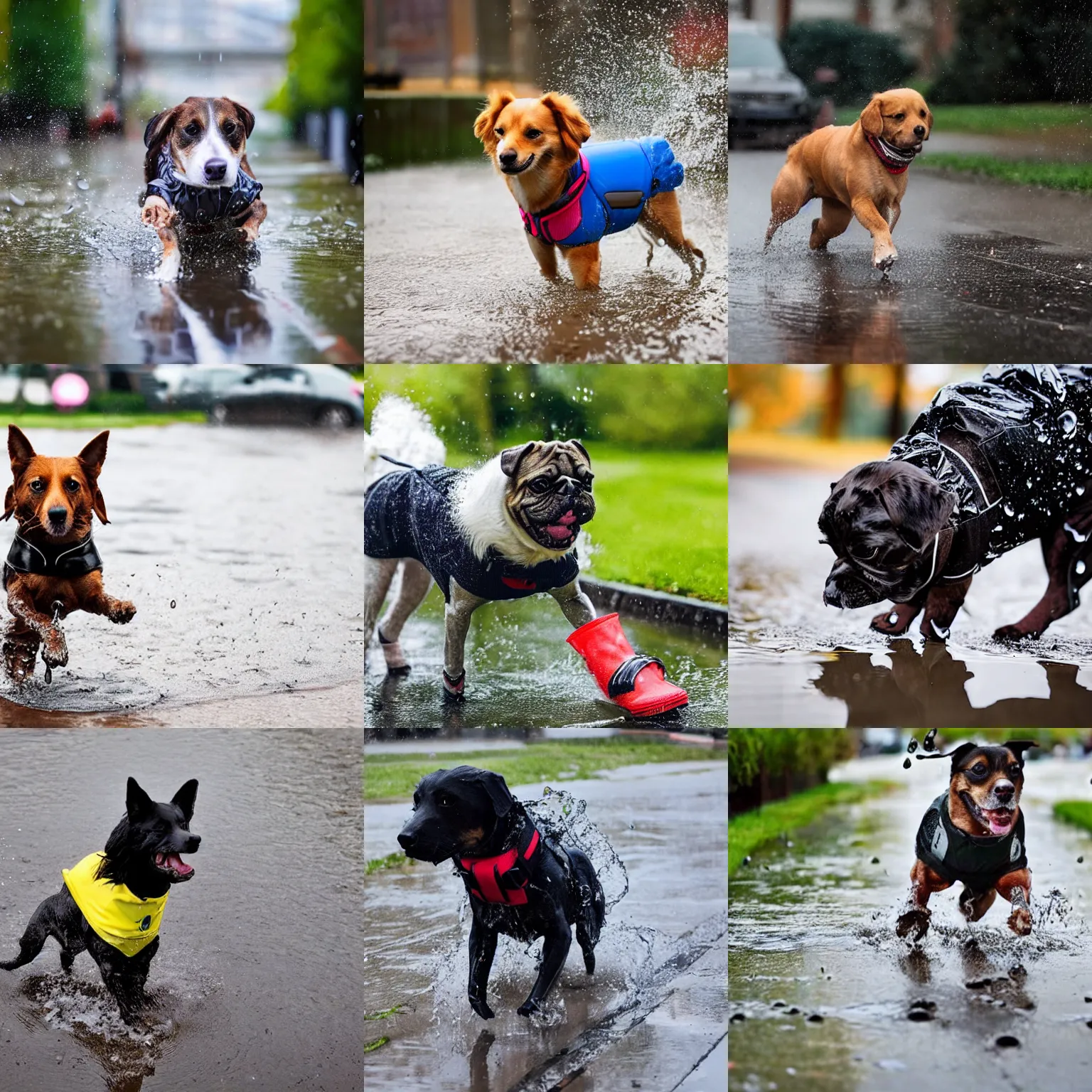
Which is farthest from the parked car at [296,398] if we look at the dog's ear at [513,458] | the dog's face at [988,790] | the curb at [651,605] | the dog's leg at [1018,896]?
the dog's leg at [1018,896]

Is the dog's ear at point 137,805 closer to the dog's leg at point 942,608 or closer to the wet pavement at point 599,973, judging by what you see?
the wet pavement at point 599,973

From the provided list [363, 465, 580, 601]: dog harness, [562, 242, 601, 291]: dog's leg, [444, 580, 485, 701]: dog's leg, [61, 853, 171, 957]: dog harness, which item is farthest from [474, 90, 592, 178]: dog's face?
[61, 853, 171, 957]: dog harness

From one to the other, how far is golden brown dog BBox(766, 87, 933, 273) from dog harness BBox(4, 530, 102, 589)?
2.03 metres

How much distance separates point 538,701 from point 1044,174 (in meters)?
2.00

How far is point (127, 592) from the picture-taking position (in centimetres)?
335

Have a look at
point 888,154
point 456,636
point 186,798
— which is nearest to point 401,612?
point 456,636

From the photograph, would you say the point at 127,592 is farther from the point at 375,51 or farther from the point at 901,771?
the point at 901,771

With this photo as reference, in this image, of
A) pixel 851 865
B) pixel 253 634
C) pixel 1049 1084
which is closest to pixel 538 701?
pixel 253 634

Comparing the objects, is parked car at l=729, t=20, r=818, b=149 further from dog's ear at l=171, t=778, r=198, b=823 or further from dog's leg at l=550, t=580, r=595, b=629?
dog's ear at l=171, t=778, r=198, b=823

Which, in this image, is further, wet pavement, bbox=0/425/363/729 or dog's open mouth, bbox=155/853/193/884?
wet pavement, bbox=0/425/363/729

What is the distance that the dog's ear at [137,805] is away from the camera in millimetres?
3020

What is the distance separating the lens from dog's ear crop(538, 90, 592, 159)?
3037mm

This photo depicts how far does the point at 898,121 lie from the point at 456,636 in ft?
5.73

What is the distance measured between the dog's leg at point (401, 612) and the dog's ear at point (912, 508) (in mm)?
1198
